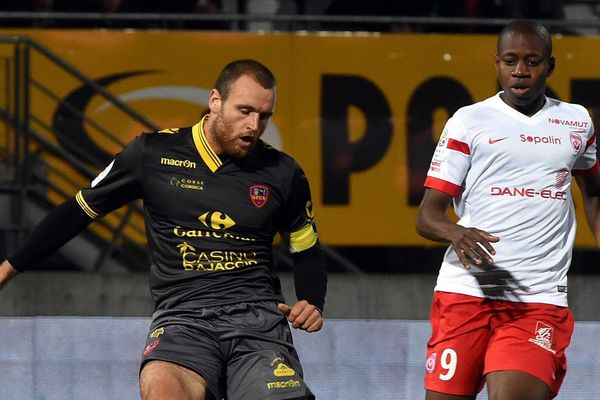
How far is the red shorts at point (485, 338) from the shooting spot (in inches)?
224

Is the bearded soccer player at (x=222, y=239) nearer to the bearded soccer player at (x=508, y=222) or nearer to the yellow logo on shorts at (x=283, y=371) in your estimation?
the yellow logo on shorts at (x=283, y=371)

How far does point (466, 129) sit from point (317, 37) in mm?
5063

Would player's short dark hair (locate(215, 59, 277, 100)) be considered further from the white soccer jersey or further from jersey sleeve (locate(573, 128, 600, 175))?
jersey sleeve (locate(573, 128, 600, 175))

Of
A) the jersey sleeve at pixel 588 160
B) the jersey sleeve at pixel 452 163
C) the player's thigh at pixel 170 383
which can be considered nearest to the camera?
the player's thigh at pixel 170 383

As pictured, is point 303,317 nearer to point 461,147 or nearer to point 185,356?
point 185,356

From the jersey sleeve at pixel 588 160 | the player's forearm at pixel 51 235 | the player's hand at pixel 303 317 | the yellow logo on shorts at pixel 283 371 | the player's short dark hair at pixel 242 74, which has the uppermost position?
the player's short dark hair at pixel 242 74

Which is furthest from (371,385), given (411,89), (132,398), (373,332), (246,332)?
(411,89)

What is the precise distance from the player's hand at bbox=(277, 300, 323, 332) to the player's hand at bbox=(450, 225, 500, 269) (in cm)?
58

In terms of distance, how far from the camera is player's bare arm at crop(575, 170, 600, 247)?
6.14m

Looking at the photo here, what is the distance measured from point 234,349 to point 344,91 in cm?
546

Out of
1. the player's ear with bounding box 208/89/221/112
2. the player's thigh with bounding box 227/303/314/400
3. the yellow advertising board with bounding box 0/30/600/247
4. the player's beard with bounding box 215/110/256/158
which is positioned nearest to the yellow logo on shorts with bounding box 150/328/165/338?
the player's thigh with bounding box 227/303/314/400

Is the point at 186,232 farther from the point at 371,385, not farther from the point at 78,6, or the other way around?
the point at 78,6

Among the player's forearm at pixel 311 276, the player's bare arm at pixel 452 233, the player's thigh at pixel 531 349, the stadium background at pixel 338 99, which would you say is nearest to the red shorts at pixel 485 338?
the player's thigh at pixel 531 349

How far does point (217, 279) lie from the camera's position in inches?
220
